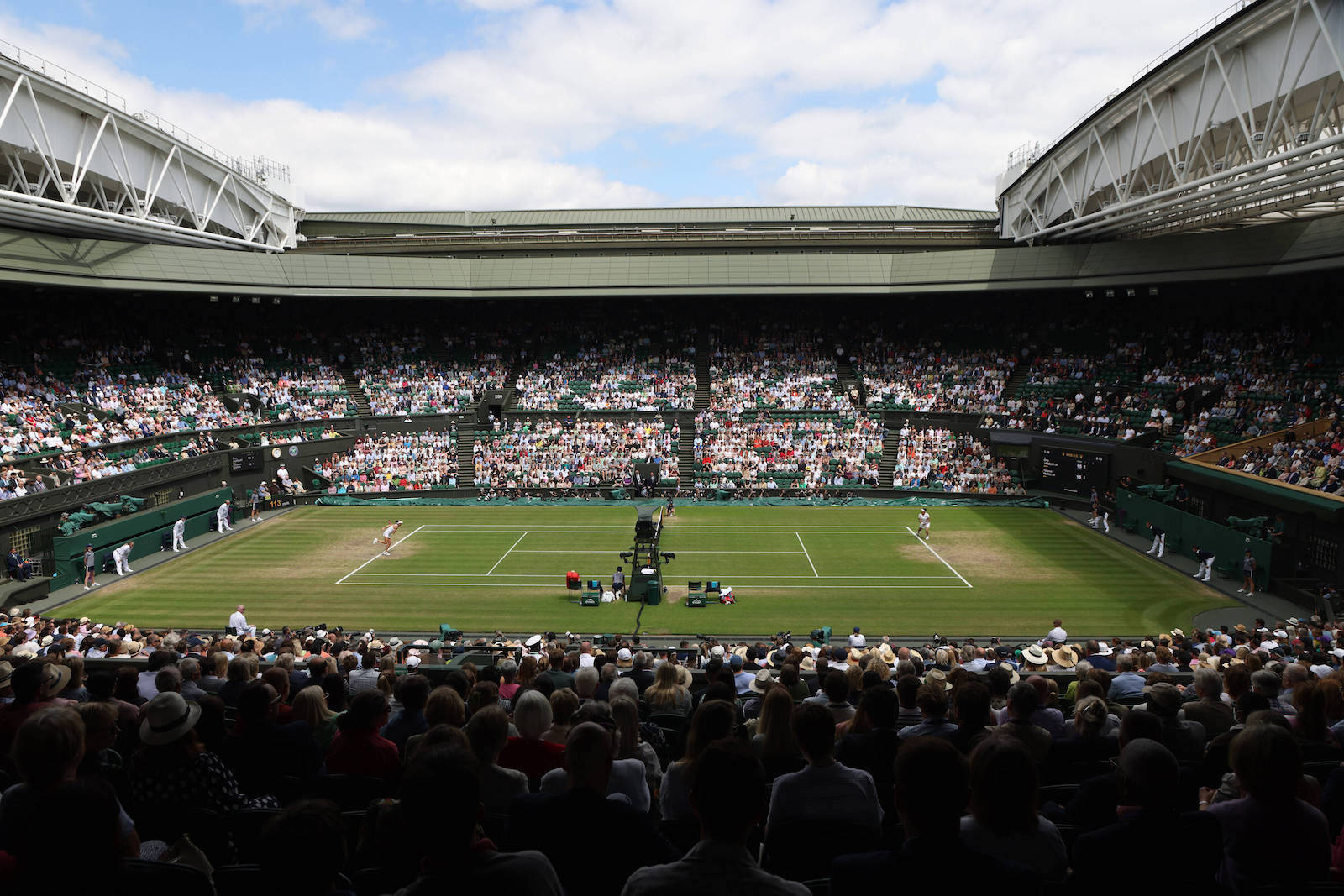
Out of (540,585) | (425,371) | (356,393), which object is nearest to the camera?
(540,585)

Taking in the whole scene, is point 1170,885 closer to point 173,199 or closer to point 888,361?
point 173,199

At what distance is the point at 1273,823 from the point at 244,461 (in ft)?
139

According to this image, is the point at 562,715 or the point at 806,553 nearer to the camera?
the point at 562,715

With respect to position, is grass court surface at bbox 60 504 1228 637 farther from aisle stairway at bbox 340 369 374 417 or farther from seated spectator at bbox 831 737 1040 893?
seated spectator at bbox 831 737 1040 893

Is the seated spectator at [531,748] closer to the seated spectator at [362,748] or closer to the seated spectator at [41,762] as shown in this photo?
the seated spectator at [362,748]

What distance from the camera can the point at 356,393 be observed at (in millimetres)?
49281

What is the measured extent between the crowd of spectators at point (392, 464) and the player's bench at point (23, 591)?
16.7 metres

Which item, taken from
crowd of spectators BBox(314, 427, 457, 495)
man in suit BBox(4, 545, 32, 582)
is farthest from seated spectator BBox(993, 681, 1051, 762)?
crowd of spectators BBox(314, 427, 457, 495)

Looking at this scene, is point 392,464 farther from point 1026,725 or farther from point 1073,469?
point 1026,725

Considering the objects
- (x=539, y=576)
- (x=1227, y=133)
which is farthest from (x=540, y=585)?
(x=1227, y=133)

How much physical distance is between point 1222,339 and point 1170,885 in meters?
45.0

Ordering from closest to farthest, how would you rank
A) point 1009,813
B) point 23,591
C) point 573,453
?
point 1009,813
point 23,591
point 573,453

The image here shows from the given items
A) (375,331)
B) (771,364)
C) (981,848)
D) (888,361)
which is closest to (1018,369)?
(888,361)

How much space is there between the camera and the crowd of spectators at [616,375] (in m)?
48.8
